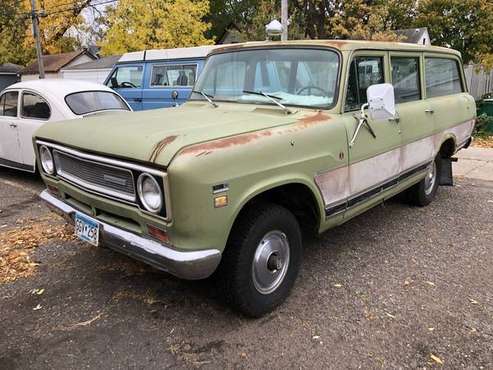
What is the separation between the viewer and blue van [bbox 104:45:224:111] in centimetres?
952

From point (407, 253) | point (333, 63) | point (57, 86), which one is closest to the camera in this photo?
point (333, 63)

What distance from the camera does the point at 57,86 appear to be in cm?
678

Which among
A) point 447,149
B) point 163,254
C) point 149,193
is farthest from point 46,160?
point 447,149

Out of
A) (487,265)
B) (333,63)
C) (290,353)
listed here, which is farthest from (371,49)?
(290,353)

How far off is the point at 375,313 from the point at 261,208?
1.16 m

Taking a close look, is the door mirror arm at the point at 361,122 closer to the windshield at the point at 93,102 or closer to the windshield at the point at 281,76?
the windshield at the point at 281,76

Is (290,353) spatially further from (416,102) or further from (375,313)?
(416,102)

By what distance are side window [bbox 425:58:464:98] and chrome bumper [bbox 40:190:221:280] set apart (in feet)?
11.8

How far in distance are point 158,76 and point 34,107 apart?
3.93 m

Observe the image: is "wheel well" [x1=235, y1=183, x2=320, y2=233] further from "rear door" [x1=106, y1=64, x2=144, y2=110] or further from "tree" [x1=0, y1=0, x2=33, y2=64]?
"tree" [x1=0, y1=0, x2=33, y2=64]

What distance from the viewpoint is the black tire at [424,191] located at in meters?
5.55

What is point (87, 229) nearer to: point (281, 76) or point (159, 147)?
point (159, 147)

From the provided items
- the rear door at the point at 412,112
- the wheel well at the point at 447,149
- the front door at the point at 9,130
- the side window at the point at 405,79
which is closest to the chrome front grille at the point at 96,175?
the rear door at the point at 412,112

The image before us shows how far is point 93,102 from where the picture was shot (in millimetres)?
6918
